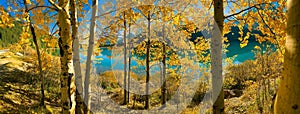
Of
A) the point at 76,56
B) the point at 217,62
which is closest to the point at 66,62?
the point at 76,56

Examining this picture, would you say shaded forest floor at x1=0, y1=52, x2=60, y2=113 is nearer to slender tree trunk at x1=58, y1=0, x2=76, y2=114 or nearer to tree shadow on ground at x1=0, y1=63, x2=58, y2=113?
tree shadow on ground at x1=0, y1=63, x2=58, y2=113

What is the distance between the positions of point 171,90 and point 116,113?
4.11 meters

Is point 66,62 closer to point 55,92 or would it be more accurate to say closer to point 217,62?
point 217,62

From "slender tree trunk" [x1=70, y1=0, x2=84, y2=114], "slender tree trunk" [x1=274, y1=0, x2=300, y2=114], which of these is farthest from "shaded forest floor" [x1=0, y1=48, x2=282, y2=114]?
"slender tree trunk" [x1=274, y1=0, x2=300, y2=114]

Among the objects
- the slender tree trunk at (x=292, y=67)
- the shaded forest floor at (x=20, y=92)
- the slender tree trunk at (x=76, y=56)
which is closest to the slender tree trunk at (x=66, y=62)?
the slender tree trunk at (x=76, y=56)

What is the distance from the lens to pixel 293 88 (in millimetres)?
1322

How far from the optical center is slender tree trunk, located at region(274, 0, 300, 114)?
4.29 ft

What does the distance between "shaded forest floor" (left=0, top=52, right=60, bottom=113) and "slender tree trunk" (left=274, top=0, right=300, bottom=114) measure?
8.83 m

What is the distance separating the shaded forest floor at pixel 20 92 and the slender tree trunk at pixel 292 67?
8831mm

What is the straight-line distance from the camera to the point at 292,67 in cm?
133

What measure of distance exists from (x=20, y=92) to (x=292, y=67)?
10.9 meters

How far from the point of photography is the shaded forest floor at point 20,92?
28.4 feet

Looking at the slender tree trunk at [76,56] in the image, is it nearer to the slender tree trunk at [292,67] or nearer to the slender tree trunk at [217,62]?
the slender tree trunk at [217,62]

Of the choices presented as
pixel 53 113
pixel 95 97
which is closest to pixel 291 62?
pixel 53 113
